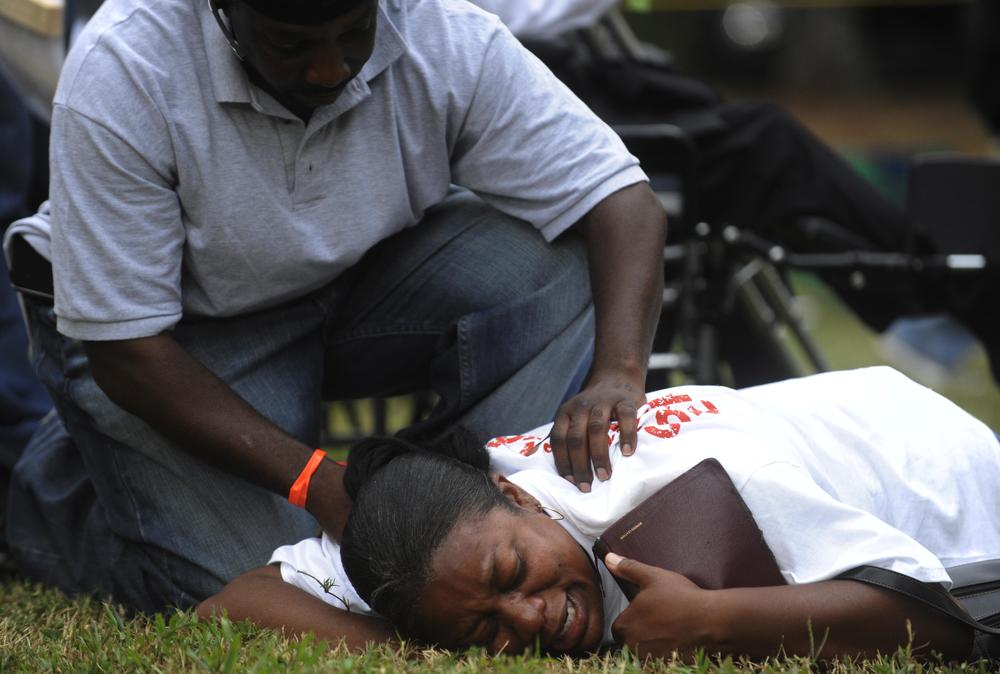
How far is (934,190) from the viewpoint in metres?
4.03

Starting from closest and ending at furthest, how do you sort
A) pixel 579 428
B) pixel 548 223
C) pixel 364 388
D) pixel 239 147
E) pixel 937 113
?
pixel 579 428 < pixel 239 147 < pixel 548 223 < pixel 364 388 < pixel 937 113

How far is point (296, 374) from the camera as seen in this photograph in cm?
287

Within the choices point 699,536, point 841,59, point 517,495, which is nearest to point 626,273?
point 517,495

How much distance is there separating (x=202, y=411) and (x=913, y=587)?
128cm

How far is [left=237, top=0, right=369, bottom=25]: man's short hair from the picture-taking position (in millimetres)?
2215

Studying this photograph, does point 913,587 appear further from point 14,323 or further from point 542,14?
point 14,323

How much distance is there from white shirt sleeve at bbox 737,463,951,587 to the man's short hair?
103cm

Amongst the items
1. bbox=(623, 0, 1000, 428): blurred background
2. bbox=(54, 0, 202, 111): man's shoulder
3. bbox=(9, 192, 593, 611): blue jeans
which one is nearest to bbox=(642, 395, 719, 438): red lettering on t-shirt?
bbox=(9, 192, 593, 611): blue jeans

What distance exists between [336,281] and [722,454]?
40.5 inches

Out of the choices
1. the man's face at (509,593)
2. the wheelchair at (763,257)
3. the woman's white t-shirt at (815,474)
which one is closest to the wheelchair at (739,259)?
the wheelchair at (763,257)

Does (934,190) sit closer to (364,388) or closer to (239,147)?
(364,388)

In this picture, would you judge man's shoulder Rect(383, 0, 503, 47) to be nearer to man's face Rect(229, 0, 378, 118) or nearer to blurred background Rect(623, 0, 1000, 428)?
man's face Rect(229, 0, 378, 118)

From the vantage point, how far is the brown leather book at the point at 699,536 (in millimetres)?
2137

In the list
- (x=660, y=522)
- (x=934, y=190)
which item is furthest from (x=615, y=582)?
(x=934, y=190)
